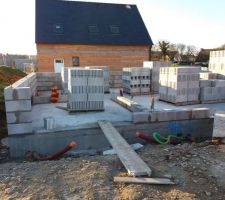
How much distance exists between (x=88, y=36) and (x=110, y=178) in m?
19.8

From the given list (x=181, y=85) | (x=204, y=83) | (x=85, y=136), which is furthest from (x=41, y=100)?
(x=204, y=83)

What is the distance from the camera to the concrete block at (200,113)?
9727 millimetres

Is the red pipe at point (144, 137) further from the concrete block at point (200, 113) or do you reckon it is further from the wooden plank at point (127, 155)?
the concrete block at point (200, 113)

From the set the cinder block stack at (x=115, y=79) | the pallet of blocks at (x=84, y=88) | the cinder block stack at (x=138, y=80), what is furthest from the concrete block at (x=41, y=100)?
the cinder block stack at (x=115, y=79)

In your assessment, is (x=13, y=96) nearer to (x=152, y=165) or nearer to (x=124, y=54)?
(x=152, y=165)

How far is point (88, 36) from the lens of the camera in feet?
77.2

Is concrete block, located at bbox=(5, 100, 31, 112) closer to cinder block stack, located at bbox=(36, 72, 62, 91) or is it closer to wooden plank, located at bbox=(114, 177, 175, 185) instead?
wooden plank, located at bbox=(114, 177, 175, 185)

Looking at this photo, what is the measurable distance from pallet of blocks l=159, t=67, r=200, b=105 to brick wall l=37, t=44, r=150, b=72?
461 inches

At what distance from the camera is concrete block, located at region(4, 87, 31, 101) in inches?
299

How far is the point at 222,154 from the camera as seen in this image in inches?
273

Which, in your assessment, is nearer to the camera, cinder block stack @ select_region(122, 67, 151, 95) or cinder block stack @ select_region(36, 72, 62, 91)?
cinder block stack @ select_region(122, 67, 151, 95)

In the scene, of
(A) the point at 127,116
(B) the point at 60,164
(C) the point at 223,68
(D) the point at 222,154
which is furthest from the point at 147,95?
(B) the point at 60,164

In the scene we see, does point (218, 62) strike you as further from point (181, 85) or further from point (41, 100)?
point (41, 100)

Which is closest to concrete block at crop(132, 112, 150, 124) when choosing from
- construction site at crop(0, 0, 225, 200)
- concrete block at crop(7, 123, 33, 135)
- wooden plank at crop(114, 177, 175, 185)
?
construction site at crop(0, 0, 225, 200)
